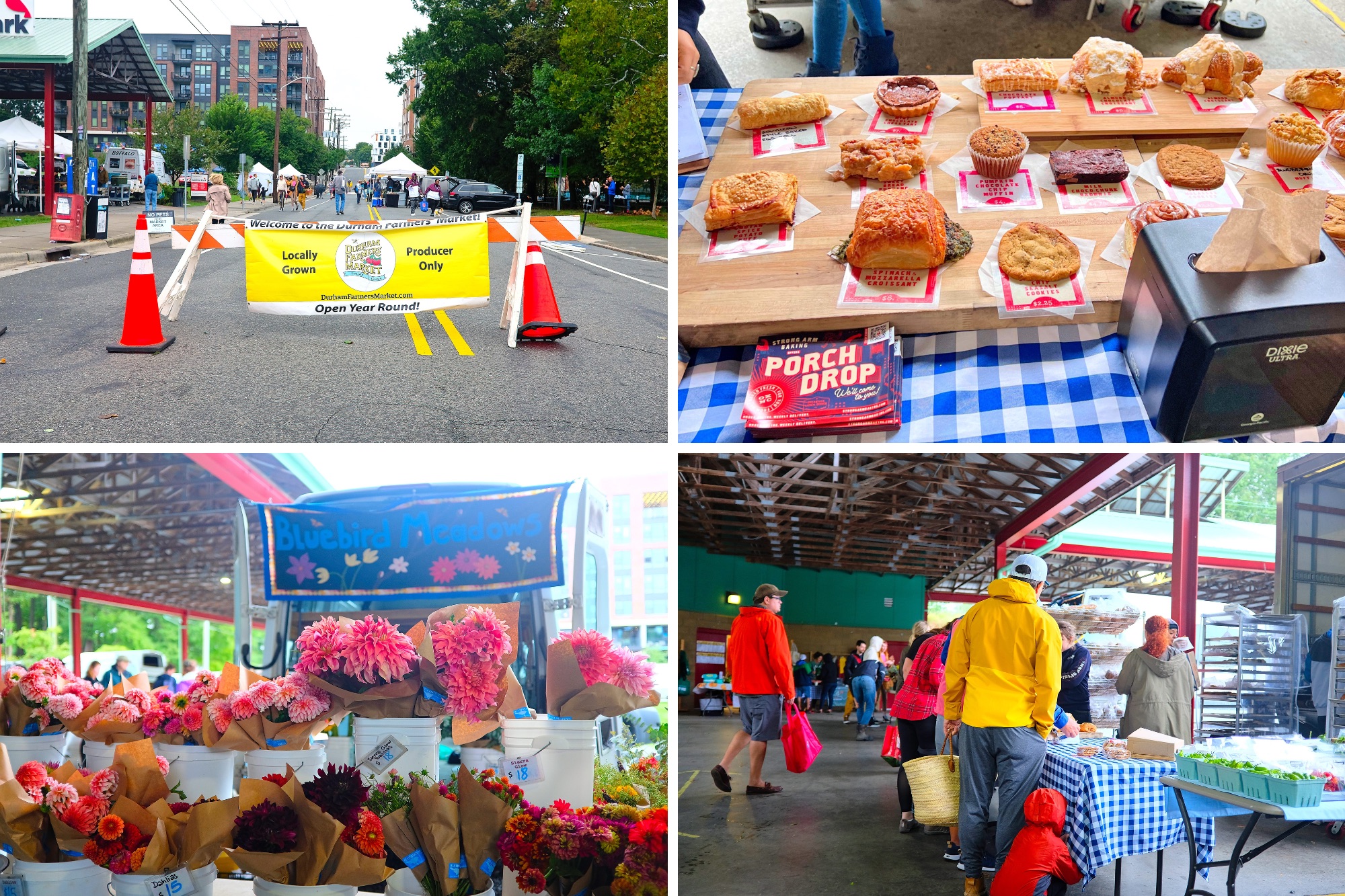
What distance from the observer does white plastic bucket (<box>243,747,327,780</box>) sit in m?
2.95

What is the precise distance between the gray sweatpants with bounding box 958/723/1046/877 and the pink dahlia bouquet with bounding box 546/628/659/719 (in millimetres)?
1098

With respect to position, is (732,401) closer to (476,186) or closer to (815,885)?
(815,885)

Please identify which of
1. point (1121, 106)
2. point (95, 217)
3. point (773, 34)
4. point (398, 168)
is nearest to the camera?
point (1121, 106)

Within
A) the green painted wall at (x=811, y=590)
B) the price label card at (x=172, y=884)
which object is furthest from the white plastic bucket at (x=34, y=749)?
the green painted wall at (x=811, y=590)

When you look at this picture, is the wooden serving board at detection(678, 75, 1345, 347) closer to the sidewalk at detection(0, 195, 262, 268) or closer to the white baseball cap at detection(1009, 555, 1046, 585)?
the white baseball cap at detection(1009, 555, 1046, 585)

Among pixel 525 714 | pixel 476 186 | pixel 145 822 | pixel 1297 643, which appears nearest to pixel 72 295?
pixel 145 822

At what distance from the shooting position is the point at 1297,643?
5.56 meters

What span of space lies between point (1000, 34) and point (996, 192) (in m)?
2.24

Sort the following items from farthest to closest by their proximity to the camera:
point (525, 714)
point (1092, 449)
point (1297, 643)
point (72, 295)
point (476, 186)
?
point (476, 186)
point (72, 295)
point (1297, 643)
point (525, 714)
point (1092, 449)

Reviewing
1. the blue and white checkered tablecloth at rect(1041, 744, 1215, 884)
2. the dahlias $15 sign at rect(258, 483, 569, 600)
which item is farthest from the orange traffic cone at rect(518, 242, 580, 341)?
the blue and white checkered tablecloth at rect(1041, 744, 1215, 884)

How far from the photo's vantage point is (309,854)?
2816 millimetres

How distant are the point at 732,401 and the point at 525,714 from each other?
1229 mm

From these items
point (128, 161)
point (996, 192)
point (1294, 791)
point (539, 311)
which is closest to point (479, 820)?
point (1294, 791)

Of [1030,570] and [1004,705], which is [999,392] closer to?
[1030,570]
